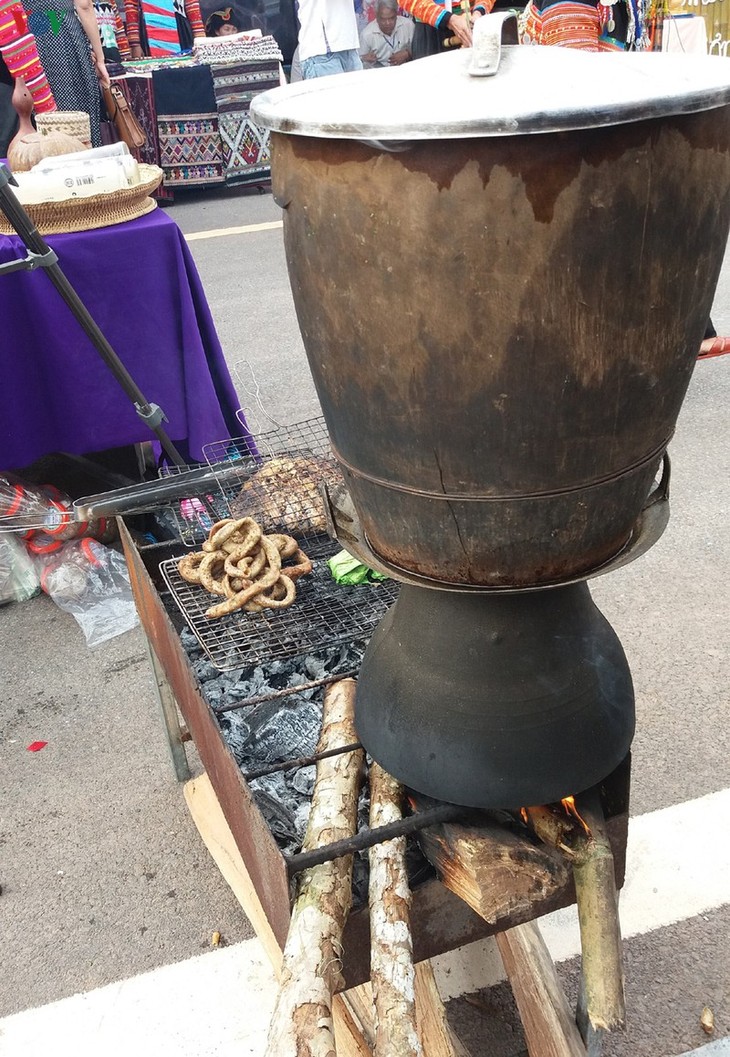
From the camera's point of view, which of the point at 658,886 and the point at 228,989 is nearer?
the point at 228,989

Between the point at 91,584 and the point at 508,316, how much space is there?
3.11 m

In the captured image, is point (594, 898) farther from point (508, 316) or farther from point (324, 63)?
point (324, 63)

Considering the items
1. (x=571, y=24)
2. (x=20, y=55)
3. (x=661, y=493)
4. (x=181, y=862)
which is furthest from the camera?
(x=20, y=55)

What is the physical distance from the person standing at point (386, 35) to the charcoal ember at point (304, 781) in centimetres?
1120

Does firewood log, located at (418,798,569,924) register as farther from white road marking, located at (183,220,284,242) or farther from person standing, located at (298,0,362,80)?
person standing, located at (298,0,362,80)

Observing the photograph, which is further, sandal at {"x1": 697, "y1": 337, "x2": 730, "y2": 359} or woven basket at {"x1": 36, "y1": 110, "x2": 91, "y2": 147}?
sandal at {"x1": 697, "y1": 337, "x2": 730, "y2": 359}

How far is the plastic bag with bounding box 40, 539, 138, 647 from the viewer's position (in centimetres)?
389

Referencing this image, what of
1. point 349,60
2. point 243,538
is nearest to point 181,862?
point 243,538

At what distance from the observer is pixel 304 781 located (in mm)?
2086

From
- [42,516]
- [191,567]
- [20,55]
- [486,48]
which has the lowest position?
[42,516]

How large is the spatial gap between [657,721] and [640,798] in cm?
37

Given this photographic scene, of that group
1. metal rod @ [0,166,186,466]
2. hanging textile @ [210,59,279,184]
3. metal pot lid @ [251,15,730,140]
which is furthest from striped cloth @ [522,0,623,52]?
hanging textile @ [210,59,279,184]

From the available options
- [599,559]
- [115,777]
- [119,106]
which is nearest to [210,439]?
[115,777]

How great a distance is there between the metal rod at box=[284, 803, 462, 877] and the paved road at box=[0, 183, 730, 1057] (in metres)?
0.88
